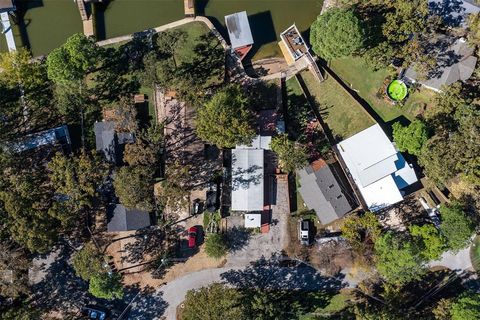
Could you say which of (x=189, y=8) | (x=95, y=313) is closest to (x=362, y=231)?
(x=95, y=313)

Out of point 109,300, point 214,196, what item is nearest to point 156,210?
point 214,196

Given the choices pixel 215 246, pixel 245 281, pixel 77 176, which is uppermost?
pixel 77 176

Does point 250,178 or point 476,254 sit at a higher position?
point 250,178

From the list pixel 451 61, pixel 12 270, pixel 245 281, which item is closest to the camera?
pixel 12 270

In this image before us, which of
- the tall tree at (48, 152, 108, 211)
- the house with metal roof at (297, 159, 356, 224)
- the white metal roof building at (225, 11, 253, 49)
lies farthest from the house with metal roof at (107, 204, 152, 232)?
the white metal roof building at (225, 11, 253, 49)

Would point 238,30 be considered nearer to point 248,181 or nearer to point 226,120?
point 226,120

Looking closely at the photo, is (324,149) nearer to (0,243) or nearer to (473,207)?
(473,207)

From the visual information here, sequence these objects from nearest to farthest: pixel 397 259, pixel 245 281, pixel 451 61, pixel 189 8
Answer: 1. pixel 397 259
2. pixel 451 61
3. pixel 245 281
4. pixel 189 8

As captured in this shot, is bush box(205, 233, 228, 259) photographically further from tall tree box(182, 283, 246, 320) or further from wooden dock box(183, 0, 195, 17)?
wooden dock box(183, 0, 195, 17)
